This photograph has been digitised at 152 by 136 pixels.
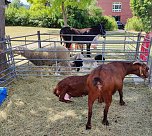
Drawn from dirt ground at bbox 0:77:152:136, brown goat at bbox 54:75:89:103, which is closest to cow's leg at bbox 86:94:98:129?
dirt ground at bbox 0:77:152:136

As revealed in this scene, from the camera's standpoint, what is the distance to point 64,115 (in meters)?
4.30

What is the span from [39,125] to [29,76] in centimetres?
276

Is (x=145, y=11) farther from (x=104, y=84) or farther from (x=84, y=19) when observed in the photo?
(x=104, y=84)

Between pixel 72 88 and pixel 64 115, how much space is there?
23.9 inches

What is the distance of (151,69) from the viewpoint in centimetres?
572

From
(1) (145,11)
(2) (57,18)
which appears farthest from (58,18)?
(1) (145,11)

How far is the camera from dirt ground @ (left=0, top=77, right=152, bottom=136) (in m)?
3.77

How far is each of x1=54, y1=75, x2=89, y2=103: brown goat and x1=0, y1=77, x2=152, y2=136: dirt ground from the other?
0.19 metres

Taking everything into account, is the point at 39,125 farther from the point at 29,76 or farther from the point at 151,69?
the point at 151,69

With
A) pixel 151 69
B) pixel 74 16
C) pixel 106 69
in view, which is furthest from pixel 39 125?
pixel 74 16

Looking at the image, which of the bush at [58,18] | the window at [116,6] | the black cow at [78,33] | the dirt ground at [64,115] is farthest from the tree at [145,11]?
the dirt ground at [64,115]

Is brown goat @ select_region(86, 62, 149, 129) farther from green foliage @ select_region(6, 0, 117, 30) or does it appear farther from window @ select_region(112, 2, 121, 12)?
window @ select_region(112, 2, 121, 12)

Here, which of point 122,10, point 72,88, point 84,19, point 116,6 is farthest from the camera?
point 116,6

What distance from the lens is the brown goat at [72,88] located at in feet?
15.1
